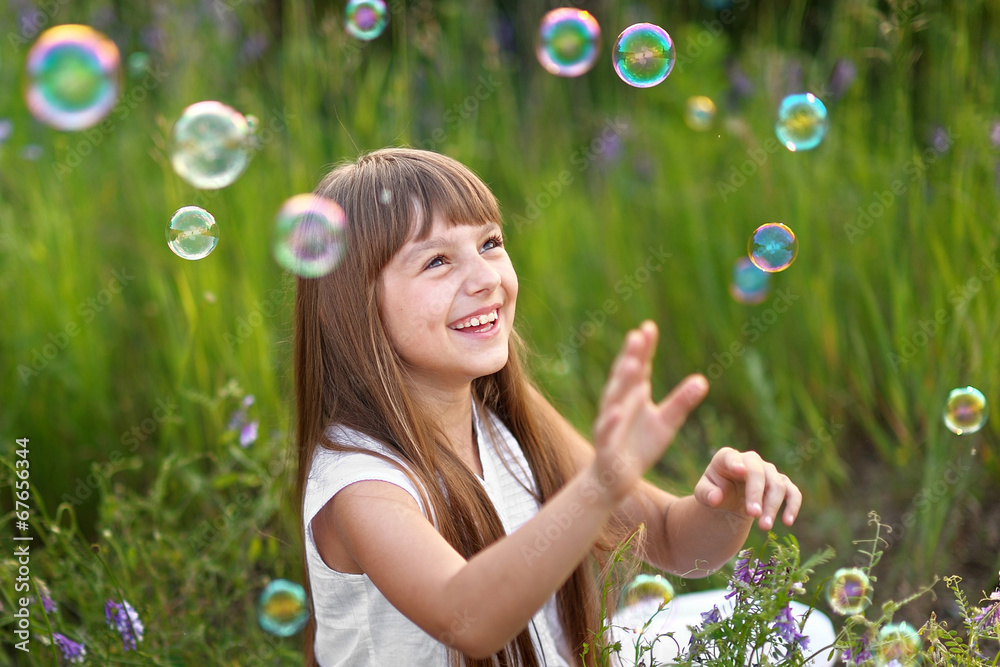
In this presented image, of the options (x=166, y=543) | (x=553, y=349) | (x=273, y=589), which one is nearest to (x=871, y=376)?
(x=553, y=349)

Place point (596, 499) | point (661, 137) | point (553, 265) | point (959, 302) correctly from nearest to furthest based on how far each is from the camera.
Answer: point (596, 499), point (959, 302), point (553, 265), point (661, 137)

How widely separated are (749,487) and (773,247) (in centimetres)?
88

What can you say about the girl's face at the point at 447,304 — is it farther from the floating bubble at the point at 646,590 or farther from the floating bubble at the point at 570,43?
the floating bubble at the point at 570,43

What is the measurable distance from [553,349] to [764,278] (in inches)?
30.8

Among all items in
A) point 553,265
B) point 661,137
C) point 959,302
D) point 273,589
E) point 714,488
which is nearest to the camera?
point 714,488

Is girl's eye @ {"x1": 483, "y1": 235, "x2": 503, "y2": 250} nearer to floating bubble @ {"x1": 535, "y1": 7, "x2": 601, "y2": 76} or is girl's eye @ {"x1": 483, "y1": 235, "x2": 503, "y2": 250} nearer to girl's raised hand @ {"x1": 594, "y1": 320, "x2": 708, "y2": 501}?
girl's raised hand @ {"x1": 594, "y1": 320, "x2": 708, "y2": 501}

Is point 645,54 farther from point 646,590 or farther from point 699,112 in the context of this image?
point 646,590

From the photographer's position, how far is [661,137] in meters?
3.63

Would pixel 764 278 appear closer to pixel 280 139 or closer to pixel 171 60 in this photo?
pixel 280 139

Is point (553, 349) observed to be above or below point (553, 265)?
below

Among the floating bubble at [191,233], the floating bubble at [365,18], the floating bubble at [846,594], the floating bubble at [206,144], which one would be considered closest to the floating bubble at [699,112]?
the floating bubble at [365,18]

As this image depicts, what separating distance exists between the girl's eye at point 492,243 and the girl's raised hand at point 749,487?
57 cm

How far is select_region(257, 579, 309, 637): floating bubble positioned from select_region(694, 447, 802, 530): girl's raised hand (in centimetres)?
85

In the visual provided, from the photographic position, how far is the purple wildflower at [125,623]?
5.72 feet
